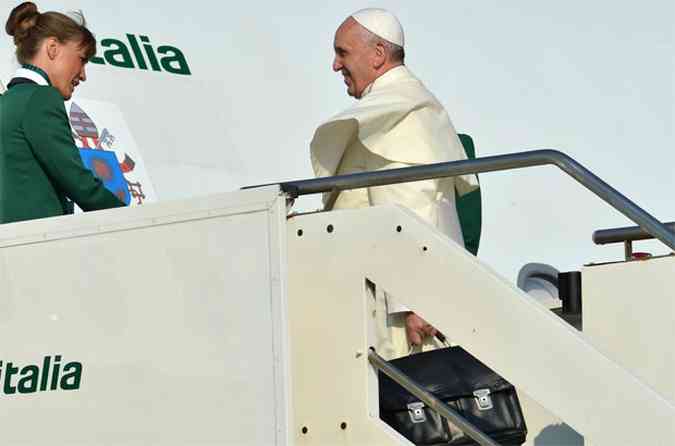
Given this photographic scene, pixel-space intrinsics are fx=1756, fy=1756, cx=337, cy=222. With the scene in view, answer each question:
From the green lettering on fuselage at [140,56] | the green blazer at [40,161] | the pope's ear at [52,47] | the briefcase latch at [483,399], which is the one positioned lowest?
the briefcase latch at [483,399]

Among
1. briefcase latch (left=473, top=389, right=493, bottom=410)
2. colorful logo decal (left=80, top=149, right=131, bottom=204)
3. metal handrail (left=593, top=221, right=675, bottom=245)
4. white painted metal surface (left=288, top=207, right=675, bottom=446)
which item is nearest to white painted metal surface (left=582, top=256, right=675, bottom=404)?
metal handrail (left=593, top=221, right=675, bottom=245)

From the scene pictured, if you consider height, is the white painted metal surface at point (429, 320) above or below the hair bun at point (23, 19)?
below

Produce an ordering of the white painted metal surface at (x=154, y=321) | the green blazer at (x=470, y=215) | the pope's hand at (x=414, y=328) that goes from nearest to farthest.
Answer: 1. the white painted metal surface at (x=154, y=321)
2. the pope's hand at (x=414, y=328)
3. the green blazer at (x=470, y=215)

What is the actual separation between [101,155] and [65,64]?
4.16ft

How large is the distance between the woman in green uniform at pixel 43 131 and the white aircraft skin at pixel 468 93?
1.07 meters

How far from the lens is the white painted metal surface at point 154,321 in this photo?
408 centimetres

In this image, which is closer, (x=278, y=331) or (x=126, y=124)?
(x=278, y=331)

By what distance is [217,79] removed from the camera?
6.74m

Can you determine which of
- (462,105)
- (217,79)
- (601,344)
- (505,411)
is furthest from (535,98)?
(505,411)

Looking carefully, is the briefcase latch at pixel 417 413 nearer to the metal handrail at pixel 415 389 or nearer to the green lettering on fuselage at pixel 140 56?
the metal handrail at pixel 415 389

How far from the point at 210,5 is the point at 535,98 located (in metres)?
1.93

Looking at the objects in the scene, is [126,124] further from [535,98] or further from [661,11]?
[661,11]

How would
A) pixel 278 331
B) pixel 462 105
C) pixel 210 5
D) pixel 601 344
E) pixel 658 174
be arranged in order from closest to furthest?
1. pixel 278 331
2. pixel 601 344
3. pixel 210 5
4. pixel 462 105
5. pixel 658 174

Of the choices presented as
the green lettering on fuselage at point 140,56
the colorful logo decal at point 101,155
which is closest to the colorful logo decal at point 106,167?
the colorful logo decal at point 101,155
